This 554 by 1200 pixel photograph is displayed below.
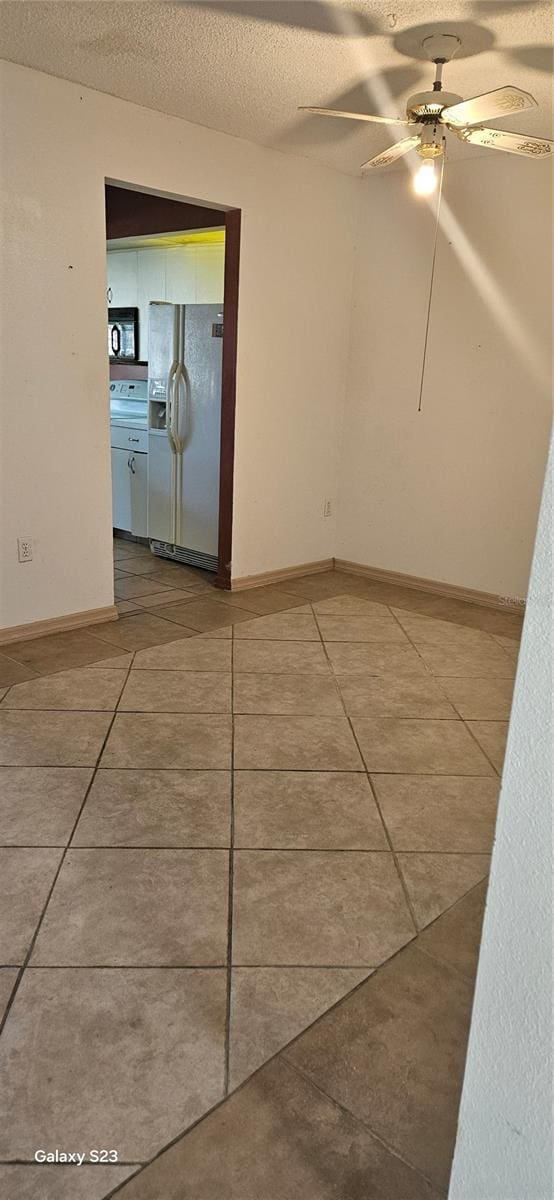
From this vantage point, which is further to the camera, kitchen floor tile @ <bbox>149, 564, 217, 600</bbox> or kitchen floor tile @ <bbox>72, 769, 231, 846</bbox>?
kitchen floor tile @ <bbox>149, 564, 217, 600</bbox>

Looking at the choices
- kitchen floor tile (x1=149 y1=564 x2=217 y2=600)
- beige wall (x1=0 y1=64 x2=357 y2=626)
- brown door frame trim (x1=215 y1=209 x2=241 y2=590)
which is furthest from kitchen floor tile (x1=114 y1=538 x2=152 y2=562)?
beige wall (x1=0 y1=64 x2=357 y2=626)

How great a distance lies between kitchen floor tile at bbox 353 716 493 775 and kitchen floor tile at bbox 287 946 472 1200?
962 millimetres

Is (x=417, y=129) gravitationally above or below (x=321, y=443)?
above

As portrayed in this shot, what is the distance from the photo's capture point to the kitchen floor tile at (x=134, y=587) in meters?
4.59

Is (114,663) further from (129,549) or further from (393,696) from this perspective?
(129,549)

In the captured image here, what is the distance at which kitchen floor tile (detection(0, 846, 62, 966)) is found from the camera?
5.74 ft

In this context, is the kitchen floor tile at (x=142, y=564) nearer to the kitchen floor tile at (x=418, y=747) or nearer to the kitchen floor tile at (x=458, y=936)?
the kitchen floor tile at (x=418, y=747)

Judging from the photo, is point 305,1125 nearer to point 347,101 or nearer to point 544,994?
point 544,994

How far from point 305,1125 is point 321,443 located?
4292mm

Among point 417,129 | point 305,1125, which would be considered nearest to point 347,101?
point 417,129

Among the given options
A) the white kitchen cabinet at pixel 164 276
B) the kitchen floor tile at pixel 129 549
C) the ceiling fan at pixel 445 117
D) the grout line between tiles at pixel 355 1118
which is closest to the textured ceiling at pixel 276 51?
the ceiling fan at pixel 445 117

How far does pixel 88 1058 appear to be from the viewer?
147 centimetres

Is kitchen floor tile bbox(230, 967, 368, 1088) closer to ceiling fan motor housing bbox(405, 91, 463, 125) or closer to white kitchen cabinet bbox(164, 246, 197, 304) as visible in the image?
ceiling fan motor housing bbox(405, 91, 463, 125)

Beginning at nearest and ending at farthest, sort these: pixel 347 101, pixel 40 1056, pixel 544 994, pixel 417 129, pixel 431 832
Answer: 1. pixel 544 994
2. pixel 40 1056
3. pixel 431 832
4. pixel 347 101
5. pixel 417 129
